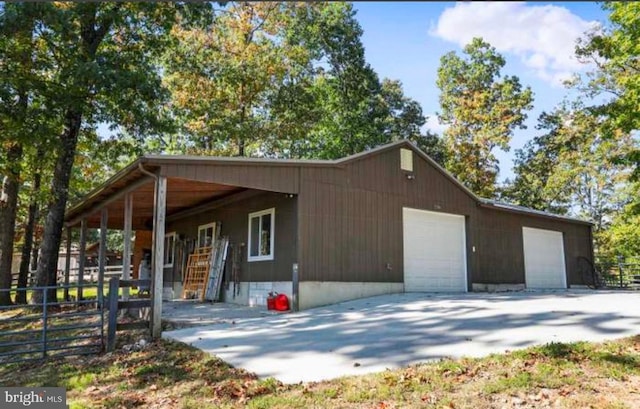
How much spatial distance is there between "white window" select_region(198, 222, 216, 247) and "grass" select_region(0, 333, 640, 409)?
802cm

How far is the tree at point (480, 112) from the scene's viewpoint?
2730 centimetres

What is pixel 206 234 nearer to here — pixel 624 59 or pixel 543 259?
pixel 543 259

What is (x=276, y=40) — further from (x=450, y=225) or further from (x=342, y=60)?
(x=450, y=225)

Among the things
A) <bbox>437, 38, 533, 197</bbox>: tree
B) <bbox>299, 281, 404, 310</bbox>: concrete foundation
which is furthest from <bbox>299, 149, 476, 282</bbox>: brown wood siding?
<bbox>437, 38, 533, 197</bbox>: tree

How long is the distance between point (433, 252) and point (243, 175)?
6097 mm

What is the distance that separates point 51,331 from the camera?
692cm

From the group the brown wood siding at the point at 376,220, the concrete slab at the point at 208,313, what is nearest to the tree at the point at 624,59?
the brown wood siding at the point at 376,220

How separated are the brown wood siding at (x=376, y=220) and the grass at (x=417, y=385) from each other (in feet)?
16.0

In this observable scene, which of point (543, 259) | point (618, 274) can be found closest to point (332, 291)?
point (543, 259)

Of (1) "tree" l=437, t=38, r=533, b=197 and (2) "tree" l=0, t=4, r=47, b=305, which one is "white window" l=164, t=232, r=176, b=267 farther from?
(1) "tree" l=437, t=38, r=533, b=197

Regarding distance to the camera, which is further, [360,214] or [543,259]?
[543,259]

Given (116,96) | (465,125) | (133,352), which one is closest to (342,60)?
(465,125)

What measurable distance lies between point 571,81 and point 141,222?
22.1 m

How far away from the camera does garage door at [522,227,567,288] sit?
642 inches
